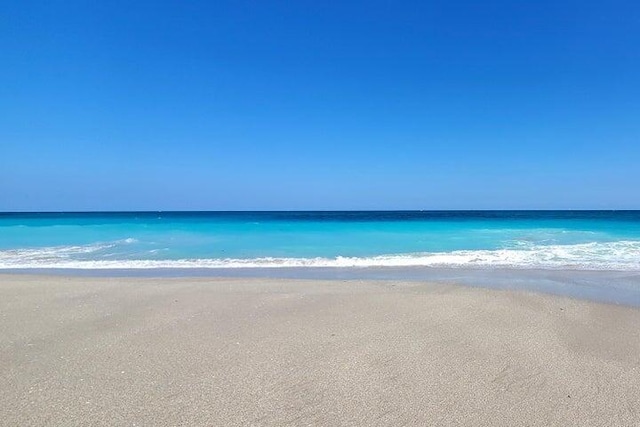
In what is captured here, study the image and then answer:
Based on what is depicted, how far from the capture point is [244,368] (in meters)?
3.73

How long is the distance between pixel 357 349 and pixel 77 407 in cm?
275

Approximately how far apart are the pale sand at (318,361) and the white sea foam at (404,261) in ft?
16.1

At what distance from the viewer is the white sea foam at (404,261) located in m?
11.3

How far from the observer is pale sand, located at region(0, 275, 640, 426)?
9.77ft

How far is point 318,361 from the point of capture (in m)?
3.92

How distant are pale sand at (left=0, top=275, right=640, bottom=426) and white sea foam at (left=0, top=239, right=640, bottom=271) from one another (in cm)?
492

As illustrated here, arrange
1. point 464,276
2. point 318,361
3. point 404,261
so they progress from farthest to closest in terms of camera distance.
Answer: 1. point 404,261
2. point 464,276
3. point 318,361

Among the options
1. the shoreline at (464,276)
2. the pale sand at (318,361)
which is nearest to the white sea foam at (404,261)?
the shoreline at (464,276)

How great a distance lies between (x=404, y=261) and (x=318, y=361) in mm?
8805

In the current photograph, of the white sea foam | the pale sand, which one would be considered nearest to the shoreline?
the white sea foam

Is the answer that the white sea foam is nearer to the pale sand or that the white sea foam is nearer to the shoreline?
the shoreline

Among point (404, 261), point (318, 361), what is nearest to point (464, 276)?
point (404, 261)

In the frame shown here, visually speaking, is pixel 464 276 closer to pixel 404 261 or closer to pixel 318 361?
pixel 404 261

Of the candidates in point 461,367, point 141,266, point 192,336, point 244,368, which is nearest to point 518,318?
point 461,367
